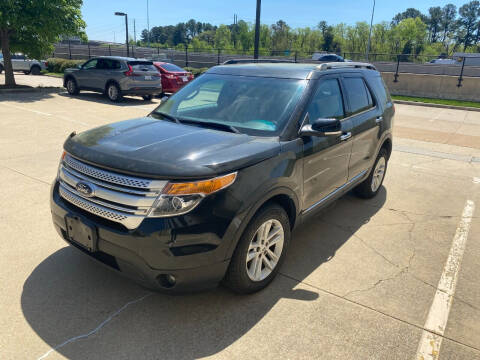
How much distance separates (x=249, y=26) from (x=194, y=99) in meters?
104

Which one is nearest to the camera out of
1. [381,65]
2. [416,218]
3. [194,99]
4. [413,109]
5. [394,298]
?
[394,298]

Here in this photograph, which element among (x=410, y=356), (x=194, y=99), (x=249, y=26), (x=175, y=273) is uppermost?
(x=249, y=26)

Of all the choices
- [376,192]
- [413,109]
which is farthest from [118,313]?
[413,109]

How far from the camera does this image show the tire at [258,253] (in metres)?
2.82

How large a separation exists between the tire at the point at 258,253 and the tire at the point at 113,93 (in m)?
12.0

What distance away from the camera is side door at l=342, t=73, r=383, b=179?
4348mm

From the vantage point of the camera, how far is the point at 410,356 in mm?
2590

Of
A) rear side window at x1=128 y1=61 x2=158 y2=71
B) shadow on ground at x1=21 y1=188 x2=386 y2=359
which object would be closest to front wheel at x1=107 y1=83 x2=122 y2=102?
rear side window at x1=128 y1=61 x2=158 y2=71

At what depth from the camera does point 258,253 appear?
3.04 meters

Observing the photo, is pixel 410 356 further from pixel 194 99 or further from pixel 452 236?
pixel 194 99

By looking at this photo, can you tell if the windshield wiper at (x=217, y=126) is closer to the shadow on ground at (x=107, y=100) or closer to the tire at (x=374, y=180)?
the tire at (x=374, y=180)

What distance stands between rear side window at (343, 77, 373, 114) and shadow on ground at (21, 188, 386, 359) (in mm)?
1891

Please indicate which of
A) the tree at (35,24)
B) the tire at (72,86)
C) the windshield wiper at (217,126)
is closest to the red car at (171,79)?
the tire at (72,86)

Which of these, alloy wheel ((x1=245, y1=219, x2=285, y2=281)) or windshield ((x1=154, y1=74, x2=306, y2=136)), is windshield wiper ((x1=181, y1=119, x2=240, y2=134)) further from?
alloy wheel ((x1=245, y1=219, x2=285, y2=281))
